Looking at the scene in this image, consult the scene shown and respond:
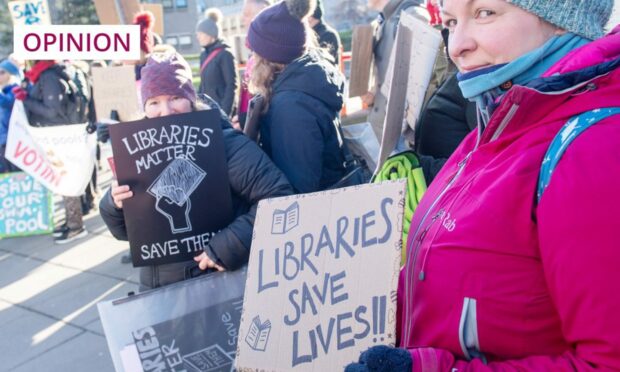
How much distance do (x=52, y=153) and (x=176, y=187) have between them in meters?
4.21

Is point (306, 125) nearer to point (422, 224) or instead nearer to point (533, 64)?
point (422, 224)

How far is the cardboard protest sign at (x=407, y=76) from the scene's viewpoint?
2.46 m

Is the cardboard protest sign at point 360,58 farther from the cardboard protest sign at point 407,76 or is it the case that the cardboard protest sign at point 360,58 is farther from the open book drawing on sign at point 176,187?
the open book drawing on sign at point 176,187

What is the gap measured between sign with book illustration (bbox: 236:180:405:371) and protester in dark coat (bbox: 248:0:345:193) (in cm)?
146

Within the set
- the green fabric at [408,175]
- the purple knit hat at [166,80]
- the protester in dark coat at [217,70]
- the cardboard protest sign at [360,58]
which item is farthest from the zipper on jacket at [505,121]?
the protester in dark coat at [217,70]

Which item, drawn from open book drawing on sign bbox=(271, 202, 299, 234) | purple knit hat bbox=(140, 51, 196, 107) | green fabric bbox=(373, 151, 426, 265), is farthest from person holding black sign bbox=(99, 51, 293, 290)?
open book drawing on sign bbox=(271, 202, 299, 234)

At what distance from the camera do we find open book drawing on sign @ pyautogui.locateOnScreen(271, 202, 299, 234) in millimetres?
1499

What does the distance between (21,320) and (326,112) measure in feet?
10.4

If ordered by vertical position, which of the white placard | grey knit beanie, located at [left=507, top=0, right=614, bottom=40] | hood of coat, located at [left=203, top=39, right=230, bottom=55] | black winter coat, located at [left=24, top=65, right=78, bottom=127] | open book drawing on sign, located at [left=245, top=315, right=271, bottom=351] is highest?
grey knit beanie, located at [left=507, top=0, right=614, bottom=40]

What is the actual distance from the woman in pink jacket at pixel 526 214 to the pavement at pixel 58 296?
335 cm

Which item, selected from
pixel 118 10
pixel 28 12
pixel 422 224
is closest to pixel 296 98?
pixel 422 224

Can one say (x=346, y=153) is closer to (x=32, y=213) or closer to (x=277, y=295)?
(x=277, y=295)

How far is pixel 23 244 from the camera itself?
6598 millimetres

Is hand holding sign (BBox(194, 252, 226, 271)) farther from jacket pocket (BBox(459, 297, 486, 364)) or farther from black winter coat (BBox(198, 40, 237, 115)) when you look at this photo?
black winter coat (BBox(198, 40, 237, 115))
